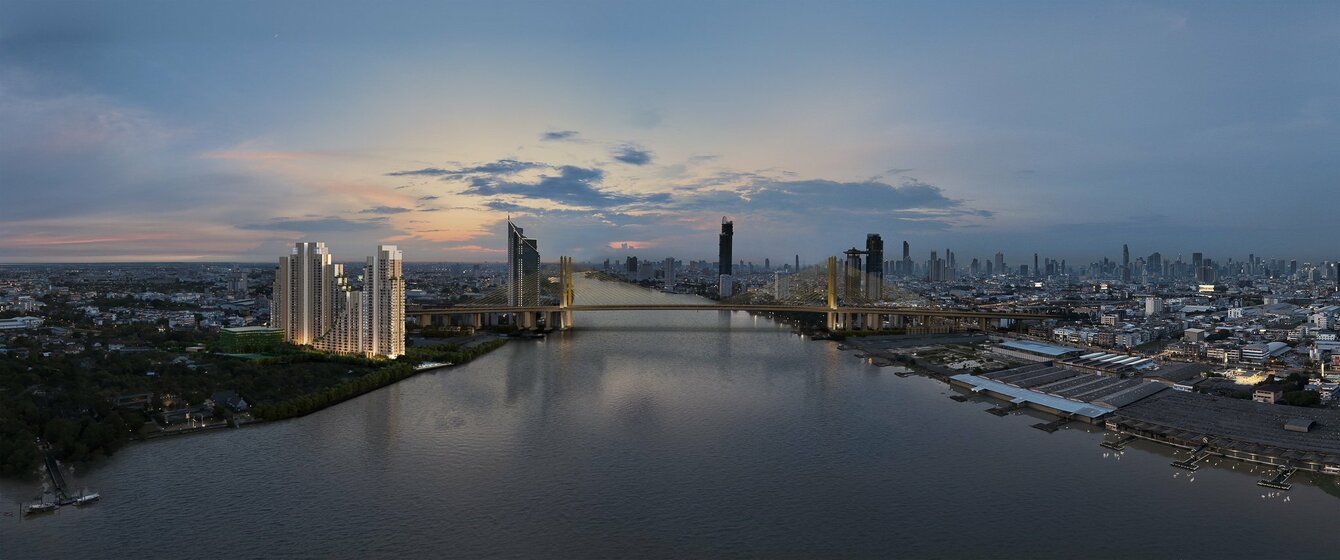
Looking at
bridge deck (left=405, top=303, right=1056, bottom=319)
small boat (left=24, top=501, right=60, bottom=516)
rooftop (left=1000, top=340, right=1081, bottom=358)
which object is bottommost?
small boat (left=24, top=501, right=60, bottom=516)

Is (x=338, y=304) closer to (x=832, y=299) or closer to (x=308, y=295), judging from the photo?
(x=308, y=295)

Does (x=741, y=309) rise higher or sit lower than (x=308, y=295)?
lower

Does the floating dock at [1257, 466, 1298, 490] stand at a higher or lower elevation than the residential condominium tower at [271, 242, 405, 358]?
lower

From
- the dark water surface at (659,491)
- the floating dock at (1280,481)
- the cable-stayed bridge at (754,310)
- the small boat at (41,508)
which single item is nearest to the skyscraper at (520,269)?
the cable-stayed bridge at (754,310)

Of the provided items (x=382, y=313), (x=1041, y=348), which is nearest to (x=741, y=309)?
(x=1041, y=348)

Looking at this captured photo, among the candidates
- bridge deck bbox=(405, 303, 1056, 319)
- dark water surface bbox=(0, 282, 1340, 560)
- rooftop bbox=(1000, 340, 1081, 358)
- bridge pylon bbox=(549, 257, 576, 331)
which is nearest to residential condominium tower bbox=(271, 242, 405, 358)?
dark water surface bbox=(0, 282, 1340, 560)

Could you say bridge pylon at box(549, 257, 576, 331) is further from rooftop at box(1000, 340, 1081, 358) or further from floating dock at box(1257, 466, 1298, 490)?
floating dock at box(1257, 466, 1298, 490)

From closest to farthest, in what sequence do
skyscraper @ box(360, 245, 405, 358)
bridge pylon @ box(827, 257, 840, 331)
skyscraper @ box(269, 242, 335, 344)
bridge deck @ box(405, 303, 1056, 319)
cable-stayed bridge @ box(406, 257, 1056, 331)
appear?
skyscraper @ box(360, 245, 405, 358) < skyscraper @ box(269, 242, 335, 344) < bridge deck @ box(405, 303, 1056, 319) < cable-stayed bridge @ box(406, 257, 1056, 331) < bridge pylon @ box(827, 257, 840, 331)
